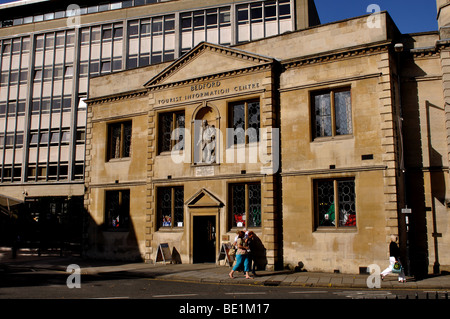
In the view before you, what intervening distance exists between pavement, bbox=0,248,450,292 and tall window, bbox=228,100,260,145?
6160 millimetres

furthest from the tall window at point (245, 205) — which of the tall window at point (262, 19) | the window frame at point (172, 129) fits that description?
the tall window at point (262, 19)

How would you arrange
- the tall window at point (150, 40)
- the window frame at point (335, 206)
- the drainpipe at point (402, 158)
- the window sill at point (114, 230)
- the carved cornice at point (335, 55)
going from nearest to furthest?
the drainpipe at point (402, 158)
the window frame at point (335, 206)
the carved cornice at point (335, 55)
the window sill at point (114, 230)
the tall window at point (150, 40)

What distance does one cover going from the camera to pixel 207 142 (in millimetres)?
21562

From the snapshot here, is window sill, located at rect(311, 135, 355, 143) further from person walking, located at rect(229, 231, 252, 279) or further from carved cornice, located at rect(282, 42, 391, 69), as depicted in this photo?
person walking, located at rect(229, 231, 252, 279)

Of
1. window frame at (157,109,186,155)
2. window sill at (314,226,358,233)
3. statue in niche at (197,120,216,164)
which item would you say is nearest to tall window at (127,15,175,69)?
window frame at (157,109,186,155)

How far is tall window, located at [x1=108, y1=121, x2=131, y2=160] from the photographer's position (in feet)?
81.9

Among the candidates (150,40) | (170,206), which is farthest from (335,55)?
(150,40)

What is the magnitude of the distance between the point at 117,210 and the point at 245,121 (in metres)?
9.53

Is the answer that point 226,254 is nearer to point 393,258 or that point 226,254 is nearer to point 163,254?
point 163,254

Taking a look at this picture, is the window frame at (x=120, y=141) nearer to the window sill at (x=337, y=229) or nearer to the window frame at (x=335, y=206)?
the window frame at (x=335, y=206)

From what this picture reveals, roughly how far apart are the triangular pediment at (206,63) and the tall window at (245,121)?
6.06ft

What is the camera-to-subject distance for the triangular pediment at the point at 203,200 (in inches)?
814

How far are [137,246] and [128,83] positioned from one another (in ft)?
31.4

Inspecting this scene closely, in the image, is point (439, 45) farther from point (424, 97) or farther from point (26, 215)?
point (26, 215)
